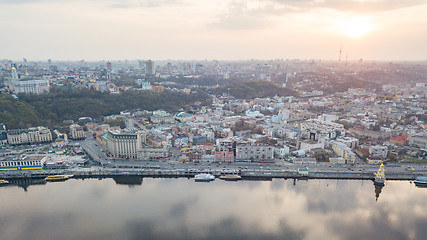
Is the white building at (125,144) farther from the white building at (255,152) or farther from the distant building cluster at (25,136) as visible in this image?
the distant building cluster at (25,136)

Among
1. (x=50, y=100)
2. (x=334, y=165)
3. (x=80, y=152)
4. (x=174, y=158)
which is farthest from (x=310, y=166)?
(x=50, y=100)

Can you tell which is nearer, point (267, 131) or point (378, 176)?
point (378, 176)

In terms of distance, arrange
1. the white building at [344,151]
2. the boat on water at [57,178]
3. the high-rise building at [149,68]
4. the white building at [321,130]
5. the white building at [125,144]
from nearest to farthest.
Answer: the boat on water at [57,178], the white building at [344,151], the white building at [125,144], the white building at [321,130], the high-rise building at [149,68]

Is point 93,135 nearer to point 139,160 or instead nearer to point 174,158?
point 139,160

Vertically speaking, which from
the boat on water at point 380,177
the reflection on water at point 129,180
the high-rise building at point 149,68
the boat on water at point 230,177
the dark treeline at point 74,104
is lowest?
the reflection on water at point 129,180

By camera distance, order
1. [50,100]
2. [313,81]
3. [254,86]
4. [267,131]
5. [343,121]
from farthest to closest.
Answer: [313,81] < [254,86] < [50,100] < [343,121] < [267,131]

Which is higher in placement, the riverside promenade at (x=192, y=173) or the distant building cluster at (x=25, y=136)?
the distant building cluster at (x=25, y=136)

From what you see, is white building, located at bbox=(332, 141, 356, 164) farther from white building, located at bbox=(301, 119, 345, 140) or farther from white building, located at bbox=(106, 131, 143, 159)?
white building, located at bbox=(106, 131, 143, 159)

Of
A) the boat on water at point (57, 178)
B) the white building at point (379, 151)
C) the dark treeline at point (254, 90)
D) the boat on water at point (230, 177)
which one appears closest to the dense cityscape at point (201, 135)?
the white building at point (379, 151)

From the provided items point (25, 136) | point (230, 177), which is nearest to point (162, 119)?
point (25, 136)

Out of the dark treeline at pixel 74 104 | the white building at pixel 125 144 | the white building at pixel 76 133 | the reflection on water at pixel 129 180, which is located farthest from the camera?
the dark treeline at pixel 74 104
